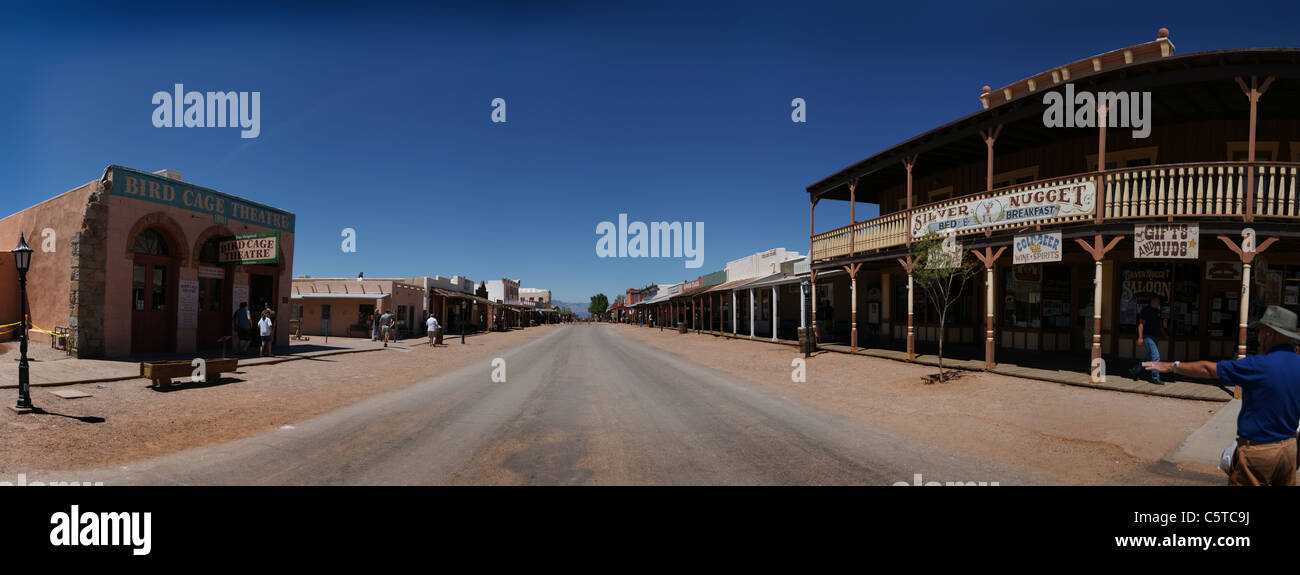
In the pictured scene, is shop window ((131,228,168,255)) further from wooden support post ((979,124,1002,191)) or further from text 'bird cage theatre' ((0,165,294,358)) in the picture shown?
wooden support post ((979,124,1002,191))

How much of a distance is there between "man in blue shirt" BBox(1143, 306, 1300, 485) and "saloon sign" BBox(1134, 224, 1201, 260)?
8793 millimetres

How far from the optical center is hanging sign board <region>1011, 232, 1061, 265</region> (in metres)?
11.3

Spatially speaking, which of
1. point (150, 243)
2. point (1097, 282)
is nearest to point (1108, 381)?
point (1097, 282)

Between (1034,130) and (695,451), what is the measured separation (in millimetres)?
13632

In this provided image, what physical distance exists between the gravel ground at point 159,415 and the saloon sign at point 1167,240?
15549 mm

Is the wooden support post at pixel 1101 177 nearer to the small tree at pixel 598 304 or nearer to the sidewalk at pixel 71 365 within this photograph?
the sidewalk at pixel 71 365

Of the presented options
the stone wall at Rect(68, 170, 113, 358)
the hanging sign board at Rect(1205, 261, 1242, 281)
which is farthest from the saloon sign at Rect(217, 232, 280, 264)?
the hanging sign board at Rect(1205, 261, 1242, 281)

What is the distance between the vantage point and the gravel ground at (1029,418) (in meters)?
5.68

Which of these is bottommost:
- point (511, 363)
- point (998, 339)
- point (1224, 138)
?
point (511, 363)

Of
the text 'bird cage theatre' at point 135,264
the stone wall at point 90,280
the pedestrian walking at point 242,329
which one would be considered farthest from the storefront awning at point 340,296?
the stone wall at point 90,280

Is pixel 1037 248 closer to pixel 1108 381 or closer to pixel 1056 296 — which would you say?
pixel 1108 381
